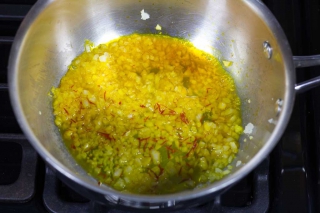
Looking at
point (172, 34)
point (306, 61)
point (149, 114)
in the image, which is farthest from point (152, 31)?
point (306, 61)

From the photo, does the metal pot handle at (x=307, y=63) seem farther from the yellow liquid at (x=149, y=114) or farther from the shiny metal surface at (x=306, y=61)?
the yellow liquid at (x=149, y=114)

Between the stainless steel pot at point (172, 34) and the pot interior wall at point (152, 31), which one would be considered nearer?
the stainless steel pot at point (172, 34)

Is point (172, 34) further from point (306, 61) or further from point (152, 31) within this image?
point (306, 61)

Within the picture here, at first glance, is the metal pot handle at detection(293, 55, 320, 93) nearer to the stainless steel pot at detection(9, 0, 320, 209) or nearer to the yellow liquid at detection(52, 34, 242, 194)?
the stainless steel pot at detection(9, 0, 320, 209)

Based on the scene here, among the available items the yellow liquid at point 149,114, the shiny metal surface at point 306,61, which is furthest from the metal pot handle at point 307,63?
the yellow liquid at point 149,114

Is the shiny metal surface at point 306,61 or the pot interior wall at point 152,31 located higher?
the shiny metal surface at point 306,61

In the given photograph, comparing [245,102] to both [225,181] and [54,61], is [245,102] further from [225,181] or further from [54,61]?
[54,61]

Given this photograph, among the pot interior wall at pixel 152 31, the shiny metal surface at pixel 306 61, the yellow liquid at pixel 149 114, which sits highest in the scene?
the shiny metal surface at pixel 306 61
